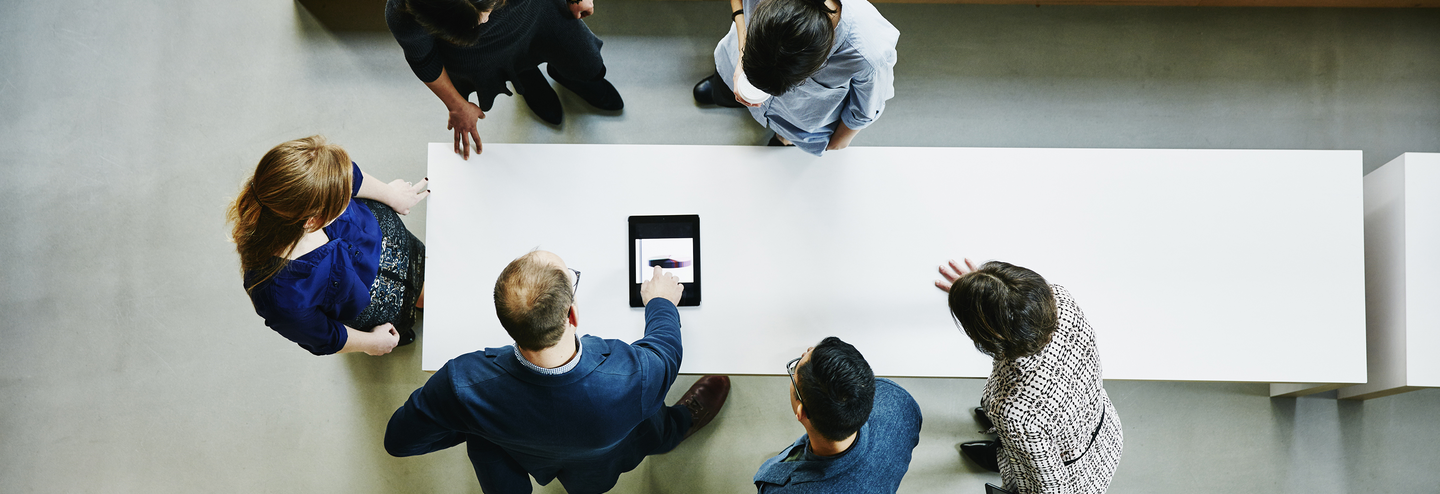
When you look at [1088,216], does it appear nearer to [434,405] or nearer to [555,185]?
[555,185]

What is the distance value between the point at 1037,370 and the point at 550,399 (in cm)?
108

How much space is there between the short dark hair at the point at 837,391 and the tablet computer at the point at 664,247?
443 mm

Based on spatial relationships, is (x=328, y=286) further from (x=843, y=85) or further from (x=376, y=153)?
(x=843, y=85)

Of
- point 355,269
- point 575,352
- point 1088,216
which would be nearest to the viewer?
point 575,352

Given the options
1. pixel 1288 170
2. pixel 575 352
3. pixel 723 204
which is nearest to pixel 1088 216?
pixel 1288 170

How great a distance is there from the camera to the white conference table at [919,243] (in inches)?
67.1

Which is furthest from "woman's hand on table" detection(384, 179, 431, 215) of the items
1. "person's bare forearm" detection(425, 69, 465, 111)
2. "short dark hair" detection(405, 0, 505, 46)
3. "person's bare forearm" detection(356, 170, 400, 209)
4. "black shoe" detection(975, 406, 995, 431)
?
"black shoe" detection(975, 406, 995, 431)

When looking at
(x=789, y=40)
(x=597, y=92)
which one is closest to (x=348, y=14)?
(x=597, y=92)

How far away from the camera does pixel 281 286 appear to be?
1404 millimetres

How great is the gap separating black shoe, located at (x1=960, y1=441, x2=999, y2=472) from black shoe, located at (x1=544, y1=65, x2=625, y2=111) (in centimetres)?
180

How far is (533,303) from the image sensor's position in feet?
4.13

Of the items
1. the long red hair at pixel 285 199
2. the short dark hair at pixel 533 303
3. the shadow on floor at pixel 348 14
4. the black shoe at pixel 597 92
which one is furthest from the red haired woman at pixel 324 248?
the shadow on floor at pixel 348 14

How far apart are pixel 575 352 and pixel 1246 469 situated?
2460 mm

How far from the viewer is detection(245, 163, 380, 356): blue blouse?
1.42 m
